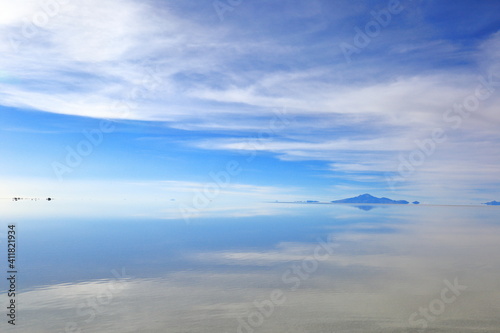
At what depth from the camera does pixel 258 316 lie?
68.4 feet

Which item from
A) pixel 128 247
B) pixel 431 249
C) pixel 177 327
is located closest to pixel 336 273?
pixel 177 327

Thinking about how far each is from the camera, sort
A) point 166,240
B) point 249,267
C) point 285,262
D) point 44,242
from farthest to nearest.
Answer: point 166,240
point 44,242
point 285,262
point 249,267

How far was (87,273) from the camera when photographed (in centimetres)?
3072

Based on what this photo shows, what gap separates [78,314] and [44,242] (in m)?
34.5

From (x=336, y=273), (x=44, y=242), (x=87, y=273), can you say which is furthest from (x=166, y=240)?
(x=336, y=273)

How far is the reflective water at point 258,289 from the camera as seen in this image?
1989cm

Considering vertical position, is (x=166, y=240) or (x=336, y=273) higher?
(x=166, y=240)

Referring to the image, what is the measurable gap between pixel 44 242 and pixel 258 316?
42100mm

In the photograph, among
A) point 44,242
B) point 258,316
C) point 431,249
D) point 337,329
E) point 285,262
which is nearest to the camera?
point 337,329

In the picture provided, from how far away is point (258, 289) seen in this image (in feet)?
85.8

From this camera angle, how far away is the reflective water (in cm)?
1989

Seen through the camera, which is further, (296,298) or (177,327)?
(296,298)

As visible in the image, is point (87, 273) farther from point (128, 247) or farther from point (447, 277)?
point (447, 277)

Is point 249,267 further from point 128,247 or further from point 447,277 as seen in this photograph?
point 128,247
